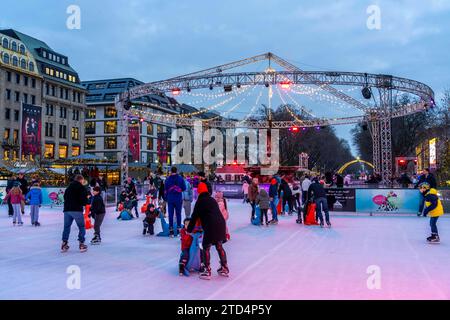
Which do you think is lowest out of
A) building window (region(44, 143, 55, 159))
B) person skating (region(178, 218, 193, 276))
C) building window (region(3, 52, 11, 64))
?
person skating (region(178, 218, 193, 276))

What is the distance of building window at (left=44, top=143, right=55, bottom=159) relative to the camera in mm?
59619

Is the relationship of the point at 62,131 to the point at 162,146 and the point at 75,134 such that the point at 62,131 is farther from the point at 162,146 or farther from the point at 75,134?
the point at 162,146

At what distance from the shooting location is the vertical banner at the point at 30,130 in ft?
137

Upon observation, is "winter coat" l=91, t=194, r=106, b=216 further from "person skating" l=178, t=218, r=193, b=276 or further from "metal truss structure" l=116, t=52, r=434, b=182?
"metal truss structure" l=116, t=52, r=434, b=182

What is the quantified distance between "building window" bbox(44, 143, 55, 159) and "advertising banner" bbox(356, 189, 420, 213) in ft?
166

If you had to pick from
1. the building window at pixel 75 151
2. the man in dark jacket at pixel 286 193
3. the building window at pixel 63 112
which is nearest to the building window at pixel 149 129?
the building window at pixel 75 151

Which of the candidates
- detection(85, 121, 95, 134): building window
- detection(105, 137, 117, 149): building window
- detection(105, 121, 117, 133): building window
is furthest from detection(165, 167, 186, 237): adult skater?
detection(85, 121, 95, 134): building window

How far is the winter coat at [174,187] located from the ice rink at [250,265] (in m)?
1.15

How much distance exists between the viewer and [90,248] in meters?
10.1

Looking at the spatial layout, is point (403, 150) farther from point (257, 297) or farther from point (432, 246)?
point (257, 297)

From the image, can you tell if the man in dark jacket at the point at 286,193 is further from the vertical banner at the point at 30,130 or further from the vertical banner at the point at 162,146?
the vertical banner at the point at 162,146
